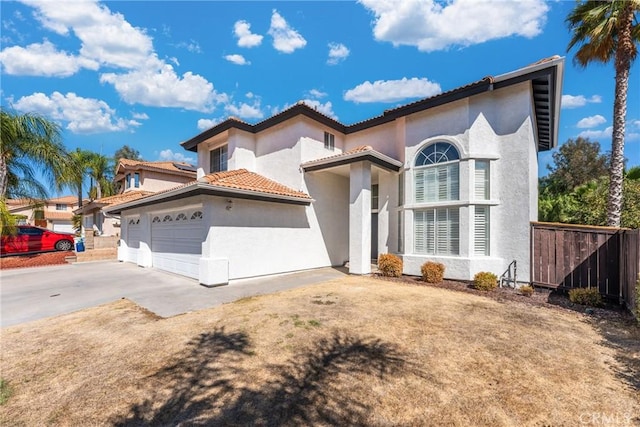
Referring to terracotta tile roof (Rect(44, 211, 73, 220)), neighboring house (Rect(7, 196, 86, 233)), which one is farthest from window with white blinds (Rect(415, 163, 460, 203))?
terracotta tile roof (Rect(44, 211, 73, 220))

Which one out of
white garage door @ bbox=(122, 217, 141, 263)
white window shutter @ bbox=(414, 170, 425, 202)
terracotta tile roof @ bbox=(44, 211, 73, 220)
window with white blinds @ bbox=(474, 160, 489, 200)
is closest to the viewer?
window with white blinds @ bbox=(474, 160, 489, 200)

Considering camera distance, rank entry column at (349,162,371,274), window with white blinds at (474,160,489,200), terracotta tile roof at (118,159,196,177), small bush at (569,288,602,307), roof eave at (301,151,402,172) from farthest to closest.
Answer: terracotta tile roof at (118,159,196,177) < entry column at (349,162,371,274) < roof eave at (301,151,402,172) < window with white blinds at (474,160,489,200) < small bush at (569,288,602,307)

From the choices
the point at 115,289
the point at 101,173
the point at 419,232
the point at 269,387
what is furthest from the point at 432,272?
the point at 101,173

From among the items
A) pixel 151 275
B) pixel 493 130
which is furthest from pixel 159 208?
pixel 493 130

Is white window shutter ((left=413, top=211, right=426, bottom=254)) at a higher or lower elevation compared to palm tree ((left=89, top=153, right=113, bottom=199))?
lower

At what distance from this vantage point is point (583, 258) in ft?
28.0

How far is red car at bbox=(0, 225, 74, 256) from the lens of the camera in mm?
16862

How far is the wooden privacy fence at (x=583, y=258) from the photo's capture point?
24.6 ft

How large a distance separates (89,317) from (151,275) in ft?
18.5

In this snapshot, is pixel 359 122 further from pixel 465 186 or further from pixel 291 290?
pixel 291 290

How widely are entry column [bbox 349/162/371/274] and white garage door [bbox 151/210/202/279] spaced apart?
6106mm

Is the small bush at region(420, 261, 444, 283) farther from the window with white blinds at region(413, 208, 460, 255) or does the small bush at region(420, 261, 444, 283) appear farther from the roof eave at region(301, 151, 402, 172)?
the roof eave at region(301, 151, 402, 172)

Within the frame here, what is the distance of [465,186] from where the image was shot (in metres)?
10.2

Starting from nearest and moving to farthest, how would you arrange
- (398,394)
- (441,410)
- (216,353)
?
(441,410) → (398,394) → (216,353)
